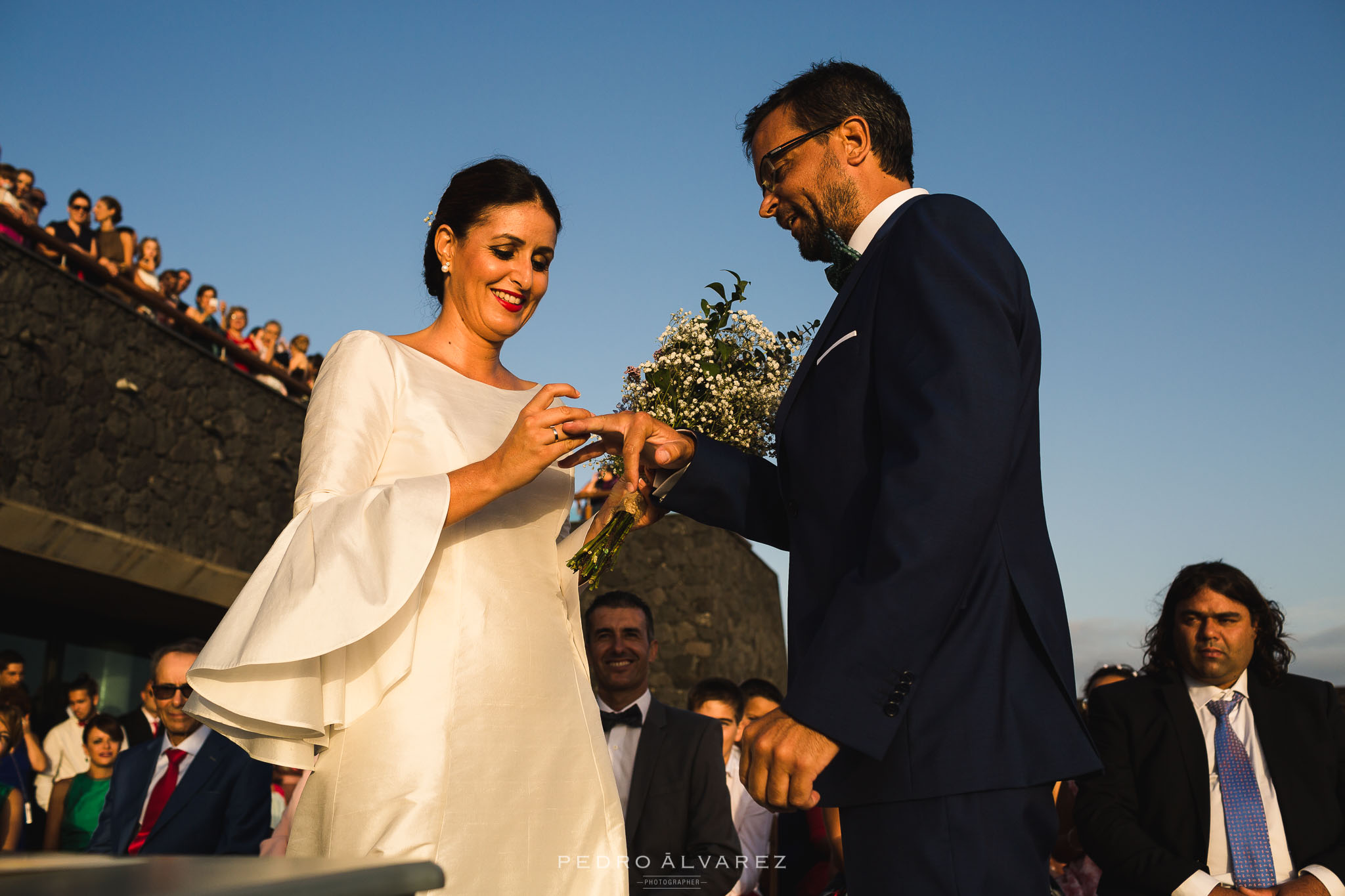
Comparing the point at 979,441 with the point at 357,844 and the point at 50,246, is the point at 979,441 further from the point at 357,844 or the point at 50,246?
the point at 50,246

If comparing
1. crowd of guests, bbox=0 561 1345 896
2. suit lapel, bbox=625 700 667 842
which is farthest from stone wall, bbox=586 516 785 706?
suit lapel, bbox=625 700 667 842

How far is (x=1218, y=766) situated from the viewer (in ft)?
13.1

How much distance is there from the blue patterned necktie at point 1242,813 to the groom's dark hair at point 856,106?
9.32ft

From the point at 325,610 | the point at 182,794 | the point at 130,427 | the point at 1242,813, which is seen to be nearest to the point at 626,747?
the point at 182,794

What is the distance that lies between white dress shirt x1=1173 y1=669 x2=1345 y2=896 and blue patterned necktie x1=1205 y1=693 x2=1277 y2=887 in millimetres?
18

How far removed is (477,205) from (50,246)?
8.85 meters

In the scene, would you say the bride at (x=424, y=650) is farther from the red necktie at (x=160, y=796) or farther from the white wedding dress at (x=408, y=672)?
the red necktie at (x=160, y=796)

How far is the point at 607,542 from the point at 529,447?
429 millimetres

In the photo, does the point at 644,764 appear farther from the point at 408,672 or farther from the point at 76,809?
the point at 76,809

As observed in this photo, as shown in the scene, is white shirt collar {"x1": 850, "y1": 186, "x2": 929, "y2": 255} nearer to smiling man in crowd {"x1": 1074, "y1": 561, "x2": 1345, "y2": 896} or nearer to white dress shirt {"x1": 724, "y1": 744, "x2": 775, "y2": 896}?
smiling man in crowd {"x1": 1074, "y1": 561, "x2": 1345, "y2": 896}

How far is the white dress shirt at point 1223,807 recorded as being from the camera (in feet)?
12.2

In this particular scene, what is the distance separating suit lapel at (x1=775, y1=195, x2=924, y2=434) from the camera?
6.50 feet

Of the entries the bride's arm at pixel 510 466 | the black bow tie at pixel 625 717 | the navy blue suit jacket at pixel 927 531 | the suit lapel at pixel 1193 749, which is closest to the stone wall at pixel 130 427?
the black bow tie at pixel 625 717

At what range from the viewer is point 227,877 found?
0.81 metres
